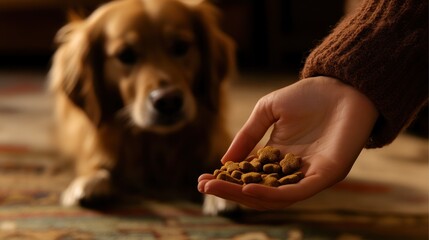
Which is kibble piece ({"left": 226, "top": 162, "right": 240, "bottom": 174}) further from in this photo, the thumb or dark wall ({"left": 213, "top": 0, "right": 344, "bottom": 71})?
dark wall ({"left": 213, "top": 0, "right": 344, "bottom": 71})

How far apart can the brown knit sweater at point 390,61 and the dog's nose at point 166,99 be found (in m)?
0.74

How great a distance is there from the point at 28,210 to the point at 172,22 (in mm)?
658

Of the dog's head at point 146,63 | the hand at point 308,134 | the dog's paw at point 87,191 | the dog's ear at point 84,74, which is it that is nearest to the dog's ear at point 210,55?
the dog's head at point 146,63

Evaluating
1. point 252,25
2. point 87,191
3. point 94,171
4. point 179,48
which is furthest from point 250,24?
point 87,191

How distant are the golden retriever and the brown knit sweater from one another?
0.77 metres

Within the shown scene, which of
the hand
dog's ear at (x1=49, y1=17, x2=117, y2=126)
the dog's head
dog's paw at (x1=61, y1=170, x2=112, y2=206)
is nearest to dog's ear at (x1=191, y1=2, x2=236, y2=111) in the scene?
the dog's head

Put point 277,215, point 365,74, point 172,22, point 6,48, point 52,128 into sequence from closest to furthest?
point 365,74 < point 277,215 < point 172,22 < point 52,128 < point 6,48

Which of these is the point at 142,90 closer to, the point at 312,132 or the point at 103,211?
the point at 103,211

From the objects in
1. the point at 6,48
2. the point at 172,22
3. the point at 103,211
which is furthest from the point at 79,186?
the point at 6,48

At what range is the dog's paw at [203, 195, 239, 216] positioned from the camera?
1.53m

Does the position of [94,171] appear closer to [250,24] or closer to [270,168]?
[270,168]

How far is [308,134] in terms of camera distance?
1.03 meters

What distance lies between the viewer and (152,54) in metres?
1.77

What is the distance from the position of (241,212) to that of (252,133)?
0.55 metres
